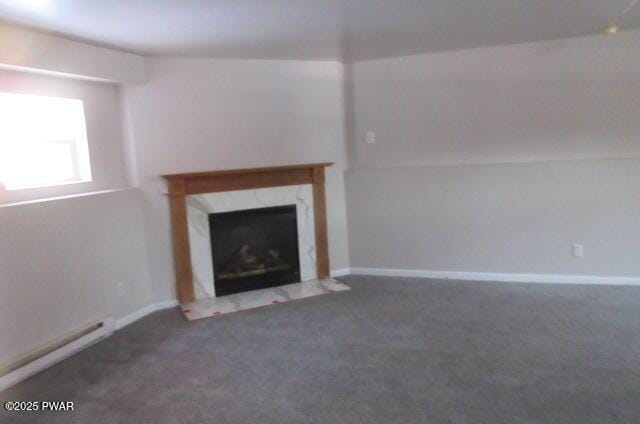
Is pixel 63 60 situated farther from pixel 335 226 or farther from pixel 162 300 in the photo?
pixel 335 226

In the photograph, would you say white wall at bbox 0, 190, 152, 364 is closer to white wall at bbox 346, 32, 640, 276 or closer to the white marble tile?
the white marble tile

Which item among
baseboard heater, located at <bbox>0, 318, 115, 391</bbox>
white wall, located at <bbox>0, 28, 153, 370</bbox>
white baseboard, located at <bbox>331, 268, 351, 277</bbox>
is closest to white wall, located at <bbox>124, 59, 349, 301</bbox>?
white baseboard, located at <bbox>331, 268, 351, 277</bbox>

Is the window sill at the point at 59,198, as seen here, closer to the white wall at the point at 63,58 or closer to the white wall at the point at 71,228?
the white wall at the point at 71,228

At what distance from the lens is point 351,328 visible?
3.35 metres

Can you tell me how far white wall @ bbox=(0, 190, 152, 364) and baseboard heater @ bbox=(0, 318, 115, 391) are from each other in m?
0.05

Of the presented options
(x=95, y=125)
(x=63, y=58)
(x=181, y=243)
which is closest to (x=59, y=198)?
(x=95, y=125)

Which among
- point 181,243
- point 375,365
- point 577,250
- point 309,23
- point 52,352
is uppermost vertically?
point 309,23

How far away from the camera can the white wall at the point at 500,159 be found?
13.1 feet

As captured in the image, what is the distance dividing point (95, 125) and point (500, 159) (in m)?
3.71

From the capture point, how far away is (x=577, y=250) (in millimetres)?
4109

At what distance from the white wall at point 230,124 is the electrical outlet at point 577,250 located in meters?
2.22

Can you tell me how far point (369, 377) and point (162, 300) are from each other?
229 centimetres

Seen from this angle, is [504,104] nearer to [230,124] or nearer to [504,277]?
[504,277]

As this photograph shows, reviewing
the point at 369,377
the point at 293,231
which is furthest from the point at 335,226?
the point at 369,377
